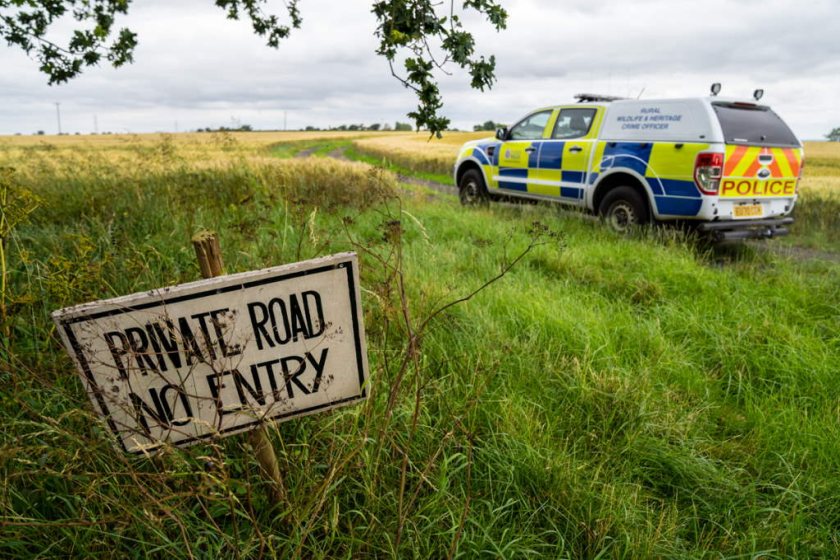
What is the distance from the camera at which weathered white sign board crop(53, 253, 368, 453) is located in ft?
3.59

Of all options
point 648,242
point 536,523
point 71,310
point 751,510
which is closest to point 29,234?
point 71,310

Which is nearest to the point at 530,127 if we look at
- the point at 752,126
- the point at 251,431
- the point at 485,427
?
the point at 752,126

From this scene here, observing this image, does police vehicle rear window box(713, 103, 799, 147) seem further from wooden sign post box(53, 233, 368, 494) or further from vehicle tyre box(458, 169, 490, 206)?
wooden sign post box(53, 233, 368, 494)

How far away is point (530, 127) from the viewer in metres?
7.59

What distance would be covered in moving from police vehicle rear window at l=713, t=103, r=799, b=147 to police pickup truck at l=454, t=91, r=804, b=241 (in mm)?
14

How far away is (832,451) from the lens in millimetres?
2061

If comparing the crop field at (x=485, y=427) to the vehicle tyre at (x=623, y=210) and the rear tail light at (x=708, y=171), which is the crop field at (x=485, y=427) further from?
the vehicle tyre at (x=623, y=210)

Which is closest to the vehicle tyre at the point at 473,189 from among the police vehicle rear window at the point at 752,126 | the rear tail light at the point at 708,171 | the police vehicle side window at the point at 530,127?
the police vehicle side window at the point at 530,127

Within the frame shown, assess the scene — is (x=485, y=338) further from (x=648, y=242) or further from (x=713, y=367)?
(x=648, y=242)

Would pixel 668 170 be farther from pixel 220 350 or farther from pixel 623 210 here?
pixel 220 350

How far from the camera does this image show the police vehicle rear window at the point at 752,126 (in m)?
5.12

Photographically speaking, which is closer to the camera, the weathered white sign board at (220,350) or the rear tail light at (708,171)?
the weathered white sign board at (220,350)

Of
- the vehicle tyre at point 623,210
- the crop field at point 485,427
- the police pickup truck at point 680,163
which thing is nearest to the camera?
the crop field at point 485,427

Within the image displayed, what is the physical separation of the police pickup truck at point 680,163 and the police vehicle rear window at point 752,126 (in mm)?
14
